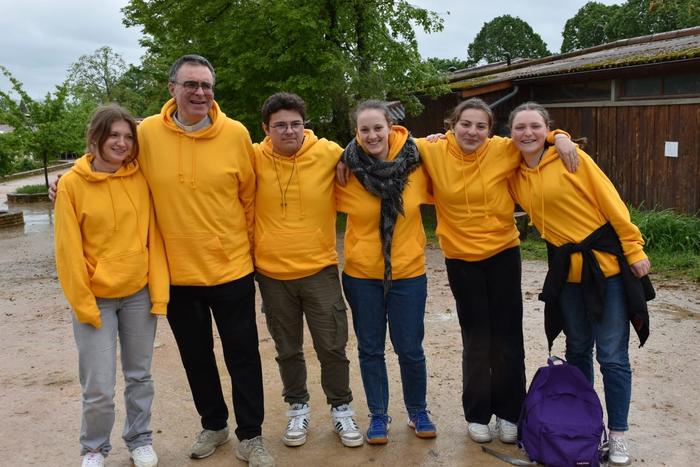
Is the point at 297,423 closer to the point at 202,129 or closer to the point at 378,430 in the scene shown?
the point at 378,430

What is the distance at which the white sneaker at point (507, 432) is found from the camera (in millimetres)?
3451

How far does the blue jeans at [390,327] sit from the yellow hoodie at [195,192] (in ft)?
2.27

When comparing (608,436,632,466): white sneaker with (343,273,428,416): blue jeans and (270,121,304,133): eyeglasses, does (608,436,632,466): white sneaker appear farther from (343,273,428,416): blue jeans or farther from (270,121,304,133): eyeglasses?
(270,121,304,133): eyeglasses

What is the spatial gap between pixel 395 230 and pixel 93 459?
1.90 meters

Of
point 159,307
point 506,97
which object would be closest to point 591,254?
point 159,307

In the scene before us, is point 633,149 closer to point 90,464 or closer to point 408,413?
point 408,413

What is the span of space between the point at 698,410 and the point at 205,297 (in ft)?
9.75

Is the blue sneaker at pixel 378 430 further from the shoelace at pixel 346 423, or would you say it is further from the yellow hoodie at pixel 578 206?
the yellow hoodie at pixel 578 206

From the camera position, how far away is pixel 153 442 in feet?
11.8

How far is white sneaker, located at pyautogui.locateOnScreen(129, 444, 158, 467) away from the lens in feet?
10.8

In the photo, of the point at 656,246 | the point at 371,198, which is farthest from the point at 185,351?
the point at 656,246

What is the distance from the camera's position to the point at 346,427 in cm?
352

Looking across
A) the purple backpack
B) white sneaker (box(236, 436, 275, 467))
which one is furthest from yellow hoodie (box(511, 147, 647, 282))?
white sneaker (box(236, 436, 275, 467))

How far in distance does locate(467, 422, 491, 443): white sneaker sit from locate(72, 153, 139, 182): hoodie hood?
2243 mm
